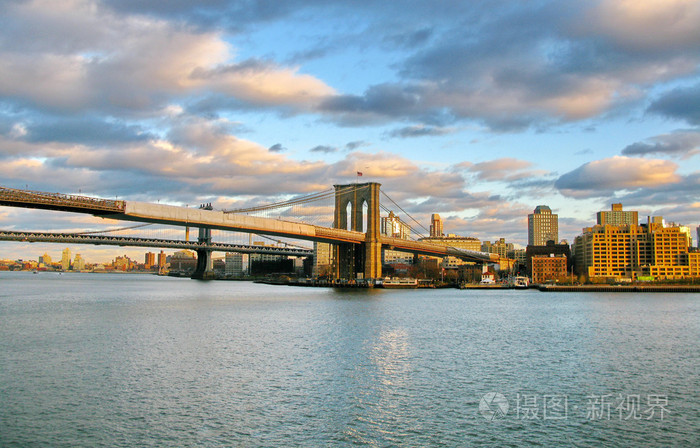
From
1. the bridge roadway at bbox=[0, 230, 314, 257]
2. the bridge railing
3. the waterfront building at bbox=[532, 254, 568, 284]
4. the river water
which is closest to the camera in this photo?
the river water

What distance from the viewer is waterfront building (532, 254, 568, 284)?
383 feet

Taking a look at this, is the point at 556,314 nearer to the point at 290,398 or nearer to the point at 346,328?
the point at 346,328

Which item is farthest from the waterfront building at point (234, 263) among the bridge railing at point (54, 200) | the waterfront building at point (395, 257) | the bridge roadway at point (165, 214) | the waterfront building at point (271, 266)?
the bridge railing at point (54, 200)

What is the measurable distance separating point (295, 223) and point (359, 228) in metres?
19.3

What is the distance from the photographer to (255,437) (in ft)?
37.1

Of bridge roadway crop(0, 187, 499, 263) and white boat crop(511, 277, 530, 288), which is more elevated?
bridge roadway crop(0, 187, 499, 263)

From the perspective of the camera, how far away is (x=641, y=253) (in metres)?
110

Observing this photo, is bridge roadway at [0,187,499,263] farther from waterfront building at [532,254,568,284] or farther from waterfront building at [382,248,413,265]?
waterfront building at [382,248,413,265]

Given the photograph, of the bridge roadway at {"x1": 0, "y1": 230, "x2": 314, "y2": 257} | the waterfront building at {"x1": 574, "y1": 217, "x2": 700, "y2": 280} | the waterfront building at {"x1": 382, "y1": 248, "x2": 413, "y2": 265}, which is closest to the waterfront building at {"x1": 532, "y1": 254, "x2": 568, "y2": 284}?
the waterfront building at {"x1": 574, "y1": 217, "x2": 700, "y2": 280}

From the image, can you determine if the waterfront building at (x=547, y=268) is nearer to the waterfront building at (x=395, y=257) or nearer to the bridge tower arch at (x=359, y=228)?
the waterfront building at (x=395, y=257)

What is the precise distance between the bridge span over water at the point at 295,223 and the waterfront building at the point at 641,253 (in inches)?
911

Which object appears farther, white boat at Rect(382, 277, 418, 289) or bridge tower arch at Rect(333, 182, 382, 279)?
white boat at Rect(382, 277, 418, 289)

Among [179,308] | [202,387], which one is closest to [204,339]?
[202,387]

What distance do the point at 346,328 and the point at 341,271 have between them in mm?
52563
